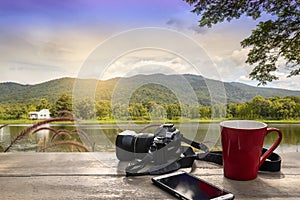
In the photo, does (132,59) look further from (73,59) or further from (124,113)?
(73,59)

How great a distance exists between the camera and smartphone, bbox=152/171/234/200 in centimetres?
44

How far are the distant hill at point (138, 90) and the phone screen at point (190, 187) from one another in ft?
1.09

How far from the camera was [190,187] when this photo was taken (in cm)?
48

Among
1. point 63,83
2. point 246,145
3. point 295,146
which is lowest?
point 295,146

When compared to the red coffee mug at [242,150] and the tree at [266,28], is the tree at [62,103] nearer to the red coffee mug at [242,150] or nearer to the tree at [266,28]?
the tree at [266,28]

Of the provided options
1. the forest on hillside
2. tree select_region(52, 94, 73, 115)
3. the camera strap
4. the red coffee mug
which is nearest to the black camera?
the camera strap

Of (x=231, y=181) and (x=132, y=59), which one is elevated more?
(x=132, y=59)

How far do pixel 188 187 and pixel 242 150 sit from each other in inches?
5.1

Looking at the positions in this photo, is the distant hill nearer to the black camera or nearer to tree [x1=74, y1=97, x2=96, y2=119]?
tree [x1=74, y1=97, x2=96, y2=119]

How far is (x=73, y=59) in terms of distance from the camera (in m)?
1.33

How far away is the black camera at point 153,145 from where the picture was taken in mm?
606

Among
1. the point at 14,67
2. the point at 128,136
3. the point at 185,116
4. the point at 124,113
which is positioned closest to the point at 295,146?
the point at 185,116

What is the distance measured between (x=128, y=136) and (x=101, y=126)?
16.7 inches

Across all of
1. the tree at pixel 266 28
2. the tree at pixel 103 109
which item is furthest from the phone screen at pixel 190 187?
the tree at pixel 266 28
